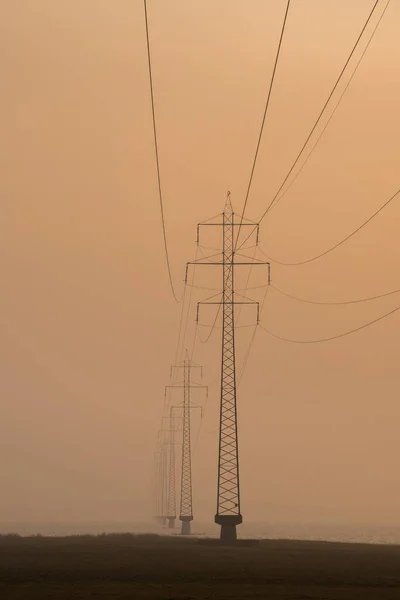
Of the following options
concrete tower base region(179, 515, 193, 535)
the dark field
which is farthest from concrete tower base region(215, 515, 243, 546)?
concrete tower base region(179, 515, 193, 535)

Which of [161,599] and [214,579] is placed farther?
[214,579]

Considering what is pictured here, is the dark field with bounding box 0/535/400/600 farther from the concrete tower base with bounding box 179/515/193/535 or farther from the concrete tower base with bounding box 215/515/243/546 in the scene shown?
the concrete tower base with bounding box 179/515/193/535

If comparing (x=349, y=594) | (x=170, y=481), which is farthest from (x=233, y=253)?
(x=170, y=481)

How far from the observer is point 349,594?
106 feet

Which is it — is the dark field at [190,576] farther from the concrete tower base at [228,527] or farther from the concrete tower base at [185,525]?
the concrete tower base at [185,525]

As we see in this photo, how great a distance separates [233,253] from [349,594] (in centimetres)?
4550

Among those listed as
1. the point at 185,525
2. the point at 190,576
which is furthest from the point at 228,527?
the point at 185,525

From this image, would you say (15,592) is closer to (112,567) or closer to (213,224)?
(112,567)

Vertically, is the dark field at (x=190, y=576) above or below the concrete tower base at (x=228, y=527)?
below

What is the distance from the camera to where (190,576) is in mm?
38469

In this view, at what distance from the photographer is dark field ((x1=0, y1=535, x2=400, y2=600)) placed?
31562 millimetres

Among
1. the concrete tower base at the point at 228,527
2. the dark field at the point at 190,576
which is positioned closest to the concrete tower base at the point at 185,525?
the concrete tower base at the point at 228,527

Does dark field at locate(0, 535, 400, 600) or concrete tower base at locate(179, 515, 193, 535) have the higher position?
concrete tower base at locate(179, 515, 193, 535)

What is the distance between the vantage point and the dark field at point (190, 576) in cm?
3156
